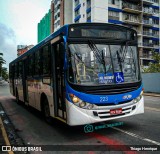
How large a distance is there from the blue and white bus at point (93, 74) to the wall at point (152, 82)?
21.6m

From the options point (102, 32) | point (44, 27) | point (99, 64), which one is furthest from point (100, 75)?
point (44, 27)

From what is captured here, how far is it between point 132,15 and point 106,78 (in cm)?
5614

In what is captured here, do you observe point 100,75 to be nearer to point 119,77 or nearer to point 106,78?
point 106,78

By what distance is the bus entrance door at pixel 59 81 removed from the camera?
7.22m

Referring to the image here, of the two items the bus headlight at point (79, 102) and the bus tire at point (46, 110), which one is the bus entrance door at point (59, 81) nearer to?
the bus headlight at point (79, 102)

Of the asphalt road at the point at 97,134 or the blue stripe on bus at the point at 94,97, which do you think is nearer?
the asphalt road at the point at 97,134

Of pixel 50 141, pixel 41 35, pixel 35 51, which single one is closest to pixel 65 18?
pixel 41 35

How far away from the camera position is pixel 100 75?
275 inches

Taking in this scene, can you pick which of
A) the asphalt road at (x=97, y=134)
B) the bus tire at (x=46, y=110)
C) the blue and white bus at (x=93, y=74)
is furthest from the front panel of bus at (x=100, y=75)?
the bus tire at (x=46, y=110)

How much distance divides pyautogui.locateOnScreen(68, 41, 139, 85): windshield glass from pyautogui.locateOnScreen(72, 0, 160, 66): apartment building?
151ft

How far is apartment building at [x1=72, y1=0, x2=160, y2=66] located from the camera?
5312 cm

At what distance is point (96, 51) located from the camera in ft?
23.2

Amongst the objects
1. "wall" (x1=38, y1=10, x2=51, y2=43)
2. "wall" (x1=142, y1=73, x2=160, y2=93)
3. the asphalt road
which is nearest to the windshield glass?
the asphalt road

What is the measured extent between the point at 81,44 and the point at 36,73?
3.78 meters
